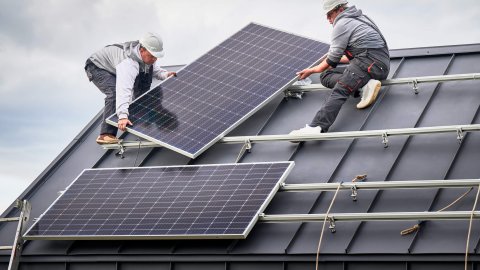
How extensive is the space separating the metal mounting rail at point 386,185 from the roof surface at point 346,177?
0.67 feet

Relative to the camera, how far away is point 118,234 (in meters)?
15.3

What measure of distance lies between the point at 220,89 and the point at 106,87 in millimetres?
2449

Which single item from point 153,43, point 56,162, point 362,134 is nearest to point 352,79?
point 362,134

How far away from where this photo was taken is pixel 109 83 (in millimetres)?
19453

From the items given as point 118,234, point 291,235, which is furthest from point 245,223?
point 118,234

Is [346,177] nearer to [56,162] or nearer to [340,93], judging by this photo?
[340,93]

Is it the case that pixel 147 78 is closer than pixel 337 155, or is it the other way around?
pixel 337 155

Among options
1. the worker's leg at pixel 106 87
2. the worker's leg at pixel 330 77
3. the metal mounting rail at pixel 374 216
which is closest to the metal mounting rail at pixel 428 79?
the worker's leg at pixel 330 77

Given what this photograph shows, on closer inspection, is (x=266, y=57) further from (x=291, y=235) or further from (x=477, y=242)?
(x=477, y=242)

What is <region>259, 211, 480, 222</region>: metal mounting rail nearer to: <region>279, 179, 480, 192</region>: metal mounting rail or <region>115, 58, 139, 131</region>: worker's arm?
<region>279, 179, 480, 192</region>: metal mounting rail

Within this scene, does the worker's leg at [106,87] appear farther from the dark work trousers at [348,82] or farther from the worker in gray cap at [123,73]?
the dark work trousers at [348,82]

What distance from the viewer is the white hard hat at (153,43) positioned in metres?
18.8

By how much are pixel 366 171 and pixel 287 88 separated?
3470 mm

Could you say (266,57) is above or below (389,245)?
above
